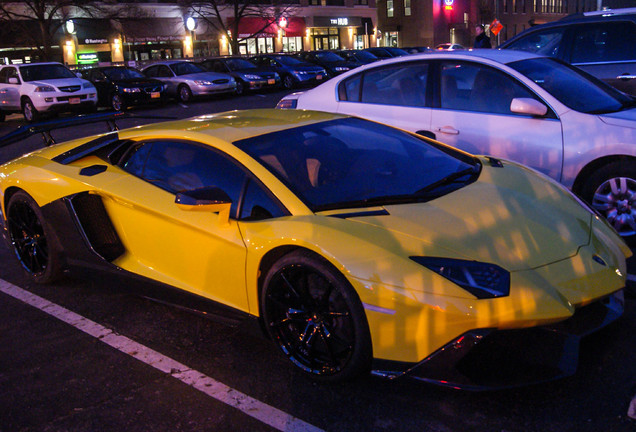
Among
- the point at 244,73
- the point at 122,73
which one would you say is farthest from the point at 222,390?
the point at 244,73

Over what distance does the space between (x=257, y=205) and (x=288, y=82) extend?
23334 millimetres

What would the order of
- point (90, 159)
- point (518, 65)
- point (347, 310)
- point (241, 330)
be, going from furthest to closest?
point (518, 65) < point (90, 159) < point (241, 330) < point (347, 310)

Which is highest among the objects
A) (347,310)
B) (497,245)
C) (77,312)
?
(497,245)

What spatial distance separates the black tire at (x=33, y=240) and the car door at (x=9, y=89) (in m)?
16.3

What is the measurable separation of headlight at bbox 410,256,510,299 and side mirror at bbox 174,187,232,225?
111 cm

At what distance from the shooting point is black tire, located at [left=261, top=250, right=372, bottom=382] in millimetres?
3043

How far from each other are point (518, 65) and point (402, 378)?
12.5ft

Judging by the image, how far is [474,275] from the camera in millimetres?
2896

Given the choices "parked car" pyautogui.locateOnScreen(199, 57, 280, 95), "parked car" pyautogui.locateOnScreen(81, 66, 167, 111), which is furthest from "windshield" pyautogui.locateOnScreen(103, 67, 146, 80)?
"parked car" pyautogui.locateOnScreen(199, 57, 280, 95)

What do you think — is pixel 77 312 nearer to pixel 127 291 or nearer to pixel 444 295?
pixel 127 291

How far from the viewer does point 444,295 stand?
283cm

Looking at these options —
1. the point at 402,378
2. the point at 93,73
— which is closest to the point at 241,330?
the point at 402,378

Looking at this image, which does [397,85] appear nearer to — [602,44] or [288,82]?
[602,44]

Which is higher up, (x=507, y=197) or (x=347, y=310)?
(x=507, y=197)
